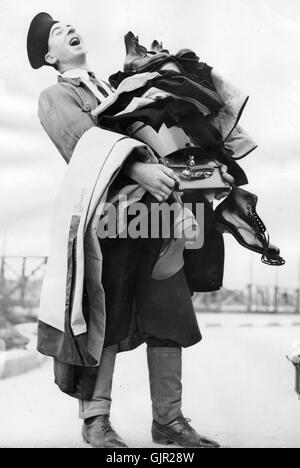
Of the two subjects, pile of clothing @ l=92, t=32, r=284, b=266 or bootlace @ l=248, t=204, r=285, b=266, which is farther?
bootlace @ l=248, t=204, r=285, b=266

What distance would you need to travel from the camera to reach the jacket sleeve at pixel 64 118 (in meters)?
2.52

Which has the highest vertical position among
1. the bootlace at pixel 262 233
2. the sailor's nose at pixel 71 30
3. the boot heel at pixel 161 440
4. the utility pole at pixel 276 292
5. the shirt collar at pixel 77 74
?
the sailor's nose at pixel 71 30

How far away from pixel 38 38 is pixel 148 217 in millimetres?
785

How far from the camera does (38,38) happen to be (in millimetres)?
2766

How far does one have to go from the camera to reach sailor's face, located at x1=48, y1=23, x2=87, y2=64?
2.72 m

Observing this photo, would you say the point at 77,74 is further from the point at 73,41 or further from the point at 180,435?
the point at 180,435

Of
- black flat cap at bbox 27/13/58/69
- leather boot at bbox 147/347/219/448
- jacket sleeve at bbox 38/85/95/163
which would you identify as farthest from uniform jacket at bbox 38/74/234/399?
black flat cap at bbox 27/13/58/69

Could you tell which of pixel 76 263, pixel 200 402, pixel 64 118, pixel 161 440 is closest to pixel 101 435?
pixel 161 440

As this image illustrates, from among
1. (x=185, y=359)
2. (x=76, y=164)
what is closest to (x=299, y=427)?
(x=185, y=359)

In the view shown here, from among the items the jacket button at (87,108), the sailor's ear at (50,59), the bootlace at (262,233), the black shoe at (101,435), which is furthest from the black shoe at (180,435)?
the sailor's ear at (50,59)

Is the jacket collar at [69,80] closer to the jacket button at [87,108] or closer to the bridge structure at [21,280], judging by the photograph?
the jacket button at [87,108]

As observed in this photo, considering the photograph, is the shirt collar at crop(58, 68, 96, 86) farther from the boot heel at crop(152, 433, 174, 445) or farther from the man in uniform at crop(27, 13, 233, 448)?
the boot heel at crop(152, 433, 174, 445)

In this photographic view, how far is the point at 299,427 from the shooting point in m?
2.64
